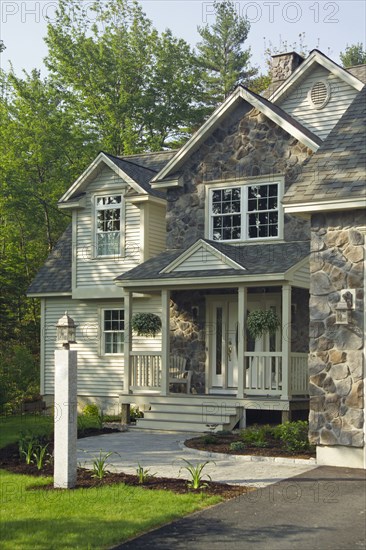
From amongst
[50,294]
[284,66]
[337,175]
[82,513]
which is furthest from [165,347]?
[284,66]

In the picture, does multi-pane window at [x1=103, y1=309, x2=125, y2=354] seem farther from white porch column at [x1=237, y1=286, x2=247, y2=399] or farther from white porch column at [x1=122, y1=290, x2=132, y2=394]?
white porch column at [x1=237, y1=286, x2=247, y2=399]

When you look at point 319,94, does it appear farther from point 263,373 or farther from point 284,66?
point 263,373

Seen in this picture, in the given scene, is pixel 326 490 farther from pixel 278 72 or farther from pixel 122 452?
pixel 278 72

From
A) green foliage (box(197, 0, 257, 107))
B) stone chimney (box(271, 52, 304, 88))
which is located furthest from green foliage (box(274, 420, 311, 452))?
green foliage (box(197, 0, 257, 107))

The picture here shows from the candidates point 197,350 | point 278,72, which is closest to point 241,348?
point 197,350

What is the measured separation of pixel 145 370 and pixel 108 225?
4.69 meters

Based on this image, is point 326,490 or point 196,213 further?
point 196,213

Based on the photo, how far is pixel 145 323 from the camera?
751 inches

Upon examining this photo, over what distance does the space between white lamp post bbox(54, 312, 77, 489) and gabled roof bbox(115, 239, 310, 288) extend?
6582 mm

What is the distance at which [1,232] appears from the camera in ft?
111

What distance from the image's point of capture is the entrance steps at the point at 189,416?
1667 cm

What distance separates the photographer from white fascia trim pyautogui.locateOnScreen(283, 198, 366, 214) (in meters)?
12.0

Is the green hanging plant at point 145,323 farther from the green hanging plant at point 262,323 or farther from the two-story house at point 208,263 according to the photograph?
the green hanging plant at point 262,323

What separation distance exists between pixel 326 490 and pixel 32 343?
2349cm
